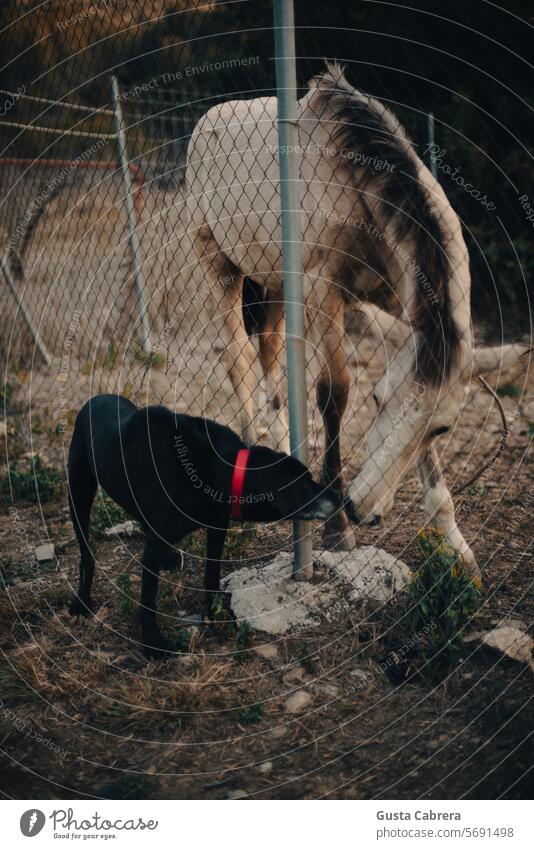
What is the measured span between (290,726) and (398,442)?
4.54 ft

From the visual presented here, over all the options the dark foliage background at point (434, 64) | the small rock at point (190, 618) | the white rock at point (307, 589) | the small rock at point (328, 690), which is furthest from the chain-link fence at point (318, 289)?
the small rock at point (190, 618)

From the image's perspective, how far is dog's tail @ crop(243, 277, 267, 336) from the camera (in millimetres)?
5797

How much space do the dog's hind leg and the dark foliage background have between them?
416 centimetres

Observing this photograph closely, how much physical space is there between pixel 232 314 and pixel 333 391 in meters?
1.60

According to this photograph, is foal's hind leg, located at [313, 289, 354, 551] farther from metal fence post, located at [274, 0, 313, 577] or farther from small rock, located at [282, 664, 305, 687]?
small rock, located at [282, 664, 305, 687]

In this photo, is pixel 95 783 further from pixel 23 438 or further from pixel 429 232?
pixel 23 438

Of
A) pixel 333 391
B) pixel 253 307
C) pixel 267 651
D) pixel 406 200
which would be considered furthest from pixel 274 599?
pixel 253 307

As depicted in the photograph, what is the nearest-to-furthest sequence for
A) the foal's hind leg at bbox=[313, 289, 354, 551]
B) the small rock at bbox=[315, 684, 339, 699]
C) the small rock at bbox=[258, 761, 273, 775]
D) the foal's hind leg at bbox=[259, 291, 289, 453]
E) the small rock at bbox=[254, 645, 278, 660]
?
the small rock at bbox=[258, 761, 273, 775]
the small rock at bbox=[315, 684, 339, 699]
the small rock at bbox=[254, 645, 278, 660]
the foal's hind leg at bbox=[313, 289, 354, 551]
the foal's hind leg at bbox=[259, 291, 289, 453]

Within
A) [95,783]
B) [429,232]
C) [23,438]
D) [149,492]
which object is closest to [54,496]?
[23,438]

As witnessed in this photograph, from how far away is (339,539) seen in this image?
14.1ft

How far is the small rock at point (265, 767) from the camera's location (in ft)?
9.34

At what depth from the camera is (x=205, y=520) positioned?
130 inches

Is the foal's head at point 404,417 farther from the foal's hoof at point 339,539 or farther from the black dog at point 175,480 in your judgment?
the foal's hoof at point 339,539

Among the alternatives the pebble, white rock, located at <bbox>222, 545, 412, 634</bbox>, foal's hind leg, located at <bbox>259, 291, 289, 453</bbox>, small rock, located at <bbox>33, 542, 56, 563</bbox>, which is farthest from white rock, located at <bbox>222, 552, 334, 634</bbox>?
foal's hind leg, located at <bbox>259, 291, 289, 453</bbox>
